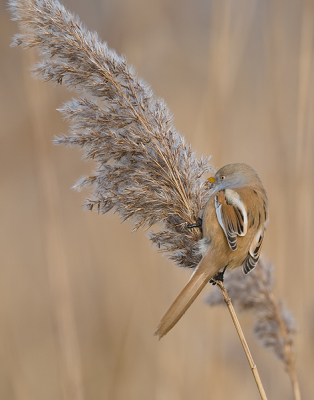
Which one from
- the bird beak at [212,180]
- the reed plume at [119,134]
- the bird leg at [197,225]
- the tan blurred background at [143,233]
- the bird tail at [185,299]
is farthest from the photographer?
the tan blurred background at [143,233]

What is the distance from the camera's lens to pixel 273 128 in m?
2.36

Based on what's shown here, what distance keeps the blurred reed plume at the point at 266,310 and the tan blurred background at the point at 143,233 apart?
19.1 inches

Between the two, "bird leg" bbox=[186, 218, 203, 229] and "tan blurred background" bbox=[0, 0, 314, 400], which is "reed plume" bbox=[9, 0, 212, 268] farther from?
"tan blurred background" bbox=[0, 0, 314, 400]

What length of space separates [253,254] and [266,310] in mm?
253

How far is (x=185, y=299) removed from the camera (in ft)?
4.61

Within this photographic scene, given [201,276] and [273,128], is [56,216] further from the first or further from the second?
[273,128]

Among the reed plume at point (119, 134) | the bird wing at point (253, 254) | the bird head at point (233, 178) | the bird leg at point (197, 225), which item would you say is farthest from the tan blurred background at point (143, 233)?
the bird leg at point (197, 225)

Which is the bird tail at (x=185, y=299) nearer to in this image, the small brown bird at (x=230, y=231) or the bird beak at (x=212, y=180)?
the small brown bird at (x=230, y=231)

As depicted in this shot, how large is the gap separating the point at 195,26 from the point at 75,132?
190cm

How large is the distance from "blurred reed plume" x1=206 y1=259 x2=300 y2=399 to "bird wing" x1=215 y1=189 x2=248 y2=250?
256 mm

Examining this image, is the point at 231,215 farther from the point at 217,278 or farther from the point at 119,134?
the point at 119,134

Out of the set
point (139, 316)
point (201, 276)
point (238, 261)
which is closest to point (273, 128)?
point (238, 261)

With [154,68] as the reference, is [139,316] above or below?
below

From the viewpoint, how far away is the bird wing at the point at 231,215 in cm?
163
